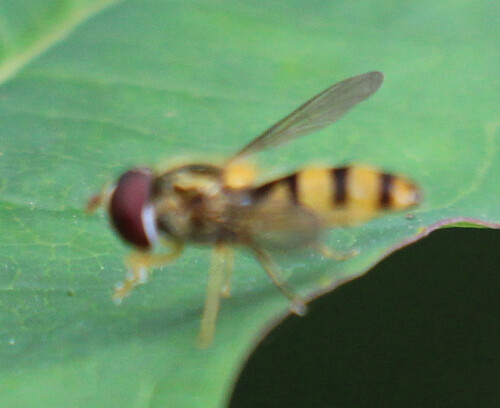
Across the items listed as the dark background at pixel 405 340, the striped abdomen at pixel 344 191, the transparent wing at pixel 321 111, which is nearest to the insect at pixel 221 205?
the striped abdomen at pixel 344 191

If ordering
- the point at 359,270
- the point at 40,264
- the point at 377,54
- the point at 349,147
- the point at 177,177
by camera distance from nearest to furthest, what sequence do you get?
the point at 359,270, the point at 177,177, the point at 40,264, the point at 349,147, the point at 377,54

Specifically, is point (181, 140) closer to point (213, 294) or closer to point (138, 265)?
point (138, 265)

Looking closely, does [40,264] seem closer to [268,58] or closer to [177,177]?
[177,177]

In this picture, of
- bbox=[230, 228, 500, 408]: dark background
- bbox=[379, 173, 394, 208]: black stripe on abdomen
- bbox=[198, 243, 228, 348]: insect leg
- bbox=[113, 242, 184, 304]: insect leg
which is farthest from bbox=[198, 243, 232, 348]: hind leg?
bbox=[230, 228, 500, 408]: dark background

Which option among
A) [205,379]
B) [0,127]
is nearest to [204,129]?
[0,127]

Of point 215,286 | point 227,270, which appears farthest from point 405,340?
point 215,286

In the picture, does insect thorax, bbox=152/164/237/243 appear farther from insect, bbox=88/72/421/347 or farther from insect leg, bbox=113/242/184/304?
insect leg, bbox=113/242/184/304
